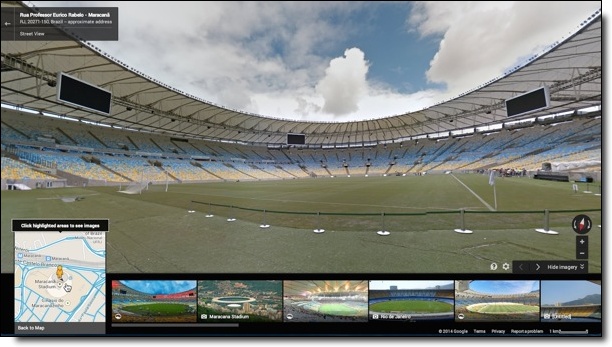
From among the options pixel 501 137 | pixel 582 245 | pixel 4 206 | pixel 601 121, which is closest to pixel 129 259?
pixel 4 206

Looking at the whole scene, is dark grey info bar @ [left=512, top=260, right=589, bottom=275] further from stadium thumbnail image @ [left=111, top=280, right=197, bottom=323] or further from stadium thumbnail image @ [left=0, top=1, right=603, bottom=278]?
stadium thumbnail image @ [left=111, top=280, right=197, bottom=323]

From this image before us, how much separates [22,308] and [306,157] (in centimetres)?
4129

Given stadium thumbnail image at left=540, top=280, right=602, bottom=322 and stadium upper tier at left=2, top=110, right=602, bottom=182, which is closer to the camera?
stadium thumbnail image at left=540, top=280, right=602, bottom=322

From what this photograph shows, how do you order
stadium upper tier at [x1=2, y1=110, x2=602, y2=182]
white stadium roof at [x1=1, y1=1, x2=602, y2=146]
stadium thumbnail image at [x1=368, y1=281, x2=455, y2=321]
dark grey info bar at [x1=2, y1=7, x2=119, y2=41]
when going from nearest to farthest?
1. stadium thumbnail image at [x1=368, y1=281, x2=455, y2=321]
2. dark grey info bar at [x1=2, y1=7, x2=119, y2=41]
3. white stadium roof at [x1=1, y1=1, x2=602, y2=146]
4. stadium upper tier at [x1=2, y1=110, x2=602, y2=182]

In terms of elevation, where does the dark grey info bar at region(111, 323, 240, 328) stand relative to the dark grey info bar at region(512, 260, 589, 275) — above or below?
below

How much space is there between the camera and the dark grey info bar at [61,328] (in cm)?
218

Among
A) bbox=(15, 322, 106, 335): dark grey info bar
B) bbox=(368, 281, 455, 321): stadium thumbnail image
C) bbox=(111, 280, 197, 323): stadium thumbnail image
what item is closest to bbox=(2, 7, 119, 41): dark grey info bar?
bbox=(111, 280, 197, 323): stadium thumbnail image

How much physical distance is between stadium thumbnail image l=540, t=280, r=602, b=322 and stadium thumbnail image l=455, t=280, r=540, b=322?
0.32 ft

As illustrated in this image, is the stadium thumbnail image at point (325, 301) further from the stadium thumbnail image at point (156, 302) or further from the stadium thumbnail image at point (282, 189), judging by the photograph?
the stadium thumbnail image at point (156, 302)

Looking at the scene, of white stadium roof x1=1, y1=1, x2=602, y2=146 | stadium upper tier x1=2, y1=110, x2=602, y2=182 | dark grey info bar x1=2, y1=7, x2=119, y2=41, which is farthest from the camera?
stadium upper tier x1=2, y1=110, x2=602, y2=182

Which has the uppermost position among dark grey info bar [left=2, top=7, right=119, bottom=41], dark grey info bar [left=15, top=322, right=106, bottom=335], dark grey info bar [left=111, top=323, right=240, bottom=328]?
dark grey info bar [left=2, top=7, right=119, bottom=41]

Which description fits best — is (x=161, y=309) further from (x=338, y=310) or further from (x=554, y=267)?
(x=554, y=267)

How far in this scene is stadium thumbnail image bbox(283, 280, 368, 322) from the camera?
6.88 feet

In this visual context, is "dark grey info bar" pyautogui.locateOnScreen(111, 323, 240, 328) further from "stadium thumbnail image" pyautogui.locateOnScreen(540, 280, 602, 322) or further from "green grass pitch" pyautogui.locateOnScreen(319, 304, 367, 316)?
"stadium thumbnail image" pyautogui.locateOnScreen(540, 280, 602, 322)
